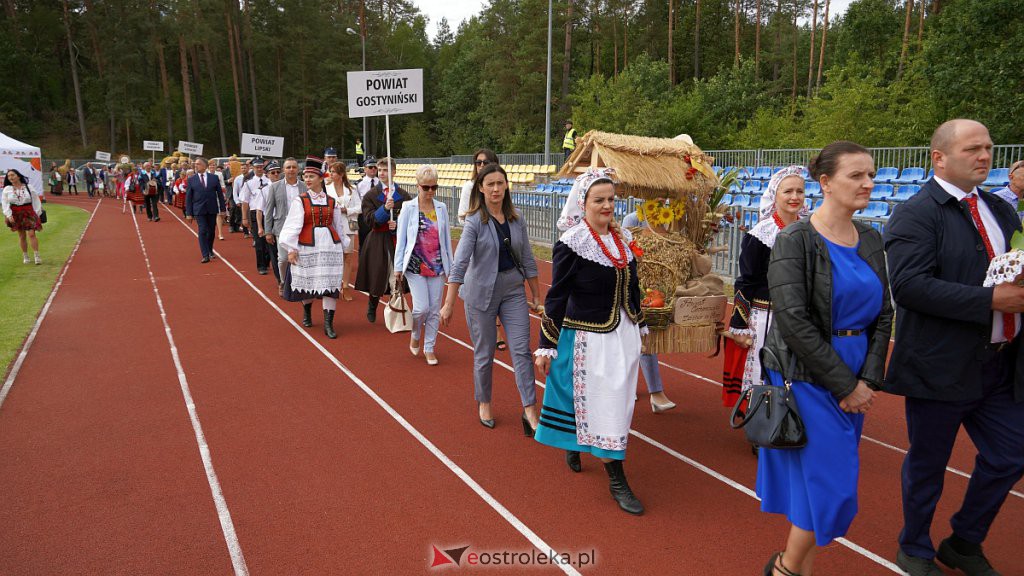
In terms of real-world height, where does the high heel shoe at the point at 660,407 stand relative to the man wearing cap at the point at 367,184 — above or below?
below

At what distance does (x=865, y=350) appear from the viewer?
3.14 metres

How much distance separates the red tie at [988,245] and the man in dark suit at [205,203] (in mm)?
15069

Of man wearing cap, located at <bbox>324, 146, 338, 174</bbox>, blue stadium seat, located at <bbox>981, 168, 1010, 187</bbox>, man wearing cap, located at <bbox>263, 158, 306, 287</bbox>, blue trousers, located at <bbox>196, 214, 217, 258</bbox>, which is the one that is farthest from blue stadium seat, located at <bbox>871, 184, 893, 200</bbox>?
blue trousers, located at <bbox>196, 214, 217, 258</bbox>

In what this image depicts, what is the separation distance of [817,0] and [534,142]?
19.1m

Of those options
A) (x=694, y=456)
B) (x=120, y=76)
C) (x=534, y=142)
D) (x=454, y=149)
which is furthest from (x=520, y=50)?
(x=694, y=456)

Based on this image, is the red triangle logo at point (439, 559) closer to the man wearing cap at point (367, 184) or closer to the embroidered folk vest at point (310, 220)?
the embroidered folk vest at point (310, 220)

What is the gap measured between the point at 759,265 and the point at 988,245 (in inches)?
64.9

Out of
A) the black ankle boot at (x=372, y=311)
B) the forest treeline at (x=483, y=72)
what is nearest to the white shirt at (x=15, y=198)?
the black ankle boot at (x=372, y=311)

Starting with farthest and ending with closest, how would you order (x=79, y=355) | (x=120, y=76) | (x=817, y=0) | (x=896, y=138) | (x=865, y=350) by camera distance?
1. (x=120, y=76)
2. (x=817, y=0)
3. (x=896, y=138)
4. (x=79, y=355)
5. (x=865, y=350)

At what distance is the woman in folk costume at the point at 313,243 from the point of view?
8938 mm

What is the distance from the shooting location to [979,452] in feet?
11.6

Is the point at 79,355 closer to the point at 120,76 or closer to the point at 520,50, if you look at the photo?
the point at 520,50

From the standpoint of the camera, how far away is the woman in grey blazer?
18.8 ft

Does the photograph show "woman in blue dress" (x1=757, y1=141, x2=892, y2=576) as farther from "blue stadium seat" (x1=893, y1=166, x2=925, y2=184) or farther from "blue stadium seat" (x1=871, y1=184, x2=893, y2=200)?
"blue stadium seat" (x1=893, y1=166, x2=925, y2=184)
